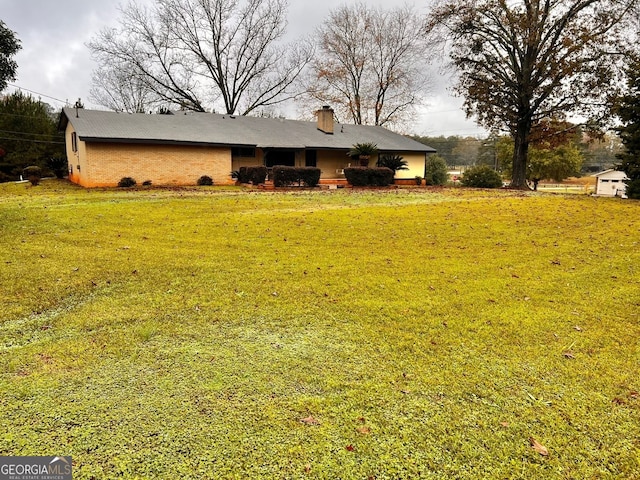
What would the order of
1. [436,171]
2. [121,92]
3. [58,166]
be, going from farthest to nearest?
[121,92] < [436,171] < [58,166]

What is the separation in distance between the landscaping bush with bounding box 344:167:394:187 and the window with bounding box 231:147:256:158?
6.54 metres

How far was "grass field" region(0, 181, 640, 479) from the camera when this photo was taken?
216 centimetres

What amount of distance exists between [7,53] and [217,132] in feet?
42.7

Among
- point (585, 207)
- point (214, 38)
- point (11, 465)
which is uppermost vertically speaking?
point (214, 38)

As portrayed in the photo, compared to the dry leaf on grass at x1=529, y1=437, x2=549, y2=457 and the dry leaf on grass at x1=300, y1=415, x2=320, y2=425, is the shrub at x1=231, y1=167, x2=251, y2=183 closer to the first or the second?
the dry leaf on grass at x1=300, y1=415, x2=320, y2=425

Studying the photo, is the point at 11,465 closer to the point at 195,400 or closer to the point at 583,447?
the point at 195,400

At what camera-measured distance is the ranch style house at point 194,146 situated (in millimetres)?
19094

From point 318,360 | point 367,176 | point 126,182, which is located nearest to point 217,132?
point 126,182

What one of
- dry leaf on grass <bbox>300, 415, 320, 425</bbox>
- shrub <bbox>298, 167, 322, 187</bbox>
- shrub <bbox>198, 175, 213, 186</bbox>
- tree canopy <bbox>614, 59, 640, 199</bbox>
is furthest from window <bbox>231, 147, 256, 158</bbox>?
dry leaf on grass <bbox>300, 415, 320, 425</bbox>

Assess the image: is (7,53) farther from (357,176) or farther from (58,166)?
(357,176)

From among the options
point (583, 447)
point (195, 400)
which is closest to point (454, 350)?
point (583, 447)

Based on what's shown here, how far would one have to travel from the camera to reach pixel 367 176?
67.2 feet

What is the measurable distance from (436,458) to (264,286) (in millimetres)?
3148

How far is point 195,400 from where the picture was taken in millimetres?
2584
